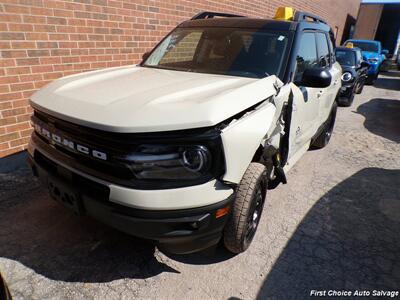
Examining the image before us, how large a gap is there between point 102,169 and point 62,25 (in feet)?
9.12

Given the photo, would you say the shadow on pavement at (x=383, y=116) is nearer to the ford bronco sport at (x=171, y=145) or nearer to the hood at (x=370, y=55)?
the hood at (x=370, y=55)

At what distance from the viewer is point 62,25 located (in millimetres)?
3869

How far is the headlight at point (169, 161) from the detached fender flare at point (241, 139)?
15cm

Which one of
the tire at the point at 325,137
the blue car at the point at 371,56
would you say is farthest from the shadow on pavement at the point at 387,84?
the tire at the point at 325,137

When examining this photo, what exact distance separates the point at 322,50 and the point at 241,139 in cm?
282

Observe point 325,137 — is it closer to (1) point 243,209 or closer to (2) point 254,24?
(2) point 254,24

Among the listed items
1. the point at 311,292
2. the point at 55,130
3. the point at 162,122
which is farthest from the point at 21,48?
the point at 311,292

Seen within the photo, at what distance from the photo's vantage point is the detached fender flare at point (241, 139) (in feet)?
6.34

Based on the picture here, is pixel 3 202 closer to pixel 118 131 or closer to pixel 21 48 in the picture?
pixel 21 48

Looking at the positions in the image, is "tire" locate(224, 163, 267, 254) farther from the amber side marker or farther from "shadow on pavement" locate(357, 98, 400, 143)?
"shadow on pavement" locate(357, 98, 400, 143)

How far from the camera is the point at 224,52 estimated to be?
3189mm

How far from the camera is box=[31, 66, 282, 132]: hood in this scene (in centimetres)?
180

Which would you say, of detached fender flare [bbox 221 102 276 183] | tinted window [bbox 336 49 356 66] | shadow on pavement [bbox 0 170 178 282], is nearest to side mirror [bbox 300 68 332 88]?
detached fender flare [bbox 221 102 276 183]

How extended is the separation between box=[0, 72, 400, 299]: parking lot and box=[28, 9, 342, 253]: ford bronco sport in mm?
317
